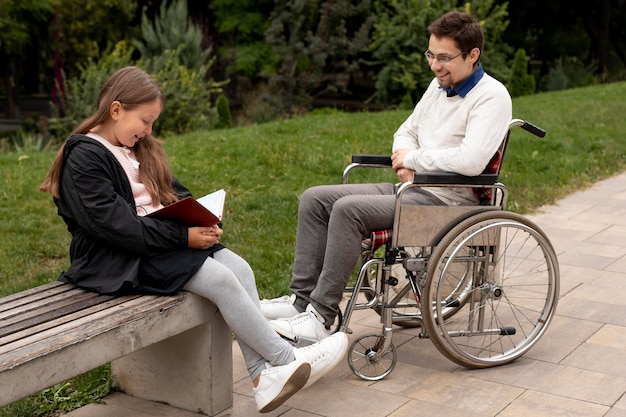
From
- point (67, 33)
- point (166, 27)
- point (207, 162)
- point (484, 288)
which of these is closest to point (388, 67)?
point (166, 27)

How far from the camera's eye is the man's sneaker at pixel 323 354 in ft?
11.5

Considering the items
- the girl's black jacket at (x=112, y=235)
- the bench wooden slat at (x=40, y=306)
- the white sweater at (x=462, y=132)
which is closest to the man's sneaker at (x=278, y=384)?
the girl's black jacket at (x=112, y=235)

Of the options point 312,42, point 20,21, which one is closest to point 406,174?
point 312,42

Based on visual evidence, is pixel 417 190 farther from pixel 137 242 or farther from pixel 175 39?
pixel 175 39

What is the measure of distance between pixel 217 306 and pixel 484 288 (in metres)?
1.25

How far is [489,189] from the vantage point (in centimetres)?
401

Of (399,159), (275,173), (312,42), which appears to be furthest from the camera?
(312,42)

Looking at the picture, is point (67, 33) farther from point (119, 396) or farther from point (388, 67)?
point (119, 396)

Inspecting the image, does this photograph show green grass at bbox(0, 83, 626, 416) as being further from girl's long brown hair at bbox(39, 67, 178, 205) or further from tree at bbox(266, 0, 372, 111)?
tree at bbox(266, 0, 372, 111)

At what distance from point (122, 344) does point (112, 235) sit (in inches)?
17.5

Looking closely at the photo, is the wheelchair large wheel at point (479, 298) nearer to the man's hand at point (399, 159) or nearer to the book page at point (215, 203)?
the man's hand at point (399, 159)

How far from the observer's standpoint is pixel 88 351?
289 centimetres

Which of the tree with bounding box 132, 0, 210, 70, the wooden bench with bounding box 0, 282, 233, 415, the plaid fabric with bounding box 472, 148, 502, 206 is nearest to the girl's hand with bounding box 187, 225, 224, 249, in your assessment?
the wooden bench with bounding box 0, 282, 233, 415

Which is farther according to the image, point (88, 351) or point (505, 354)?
point (505, 354)
